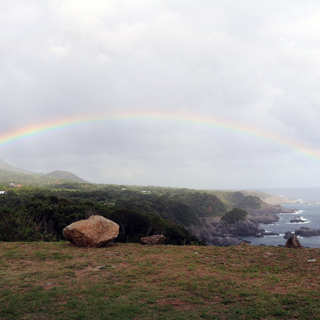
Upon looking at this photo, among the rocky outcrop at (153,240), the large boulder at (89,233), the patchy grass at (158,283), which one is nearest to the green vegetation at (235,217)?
the rocky outcrop at (153,240)

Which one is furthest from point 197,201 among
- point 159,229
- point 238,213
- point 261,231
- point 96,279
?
point 96,279

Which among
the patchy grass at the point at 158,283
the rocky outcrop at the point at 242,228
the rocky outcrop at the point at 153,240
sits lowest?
the rocky outcrop at the point at 242,228

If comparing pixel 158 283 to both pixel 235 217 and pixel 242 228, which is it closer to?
pixel 242 228

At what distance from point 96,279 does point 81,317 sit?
3792 millimetres

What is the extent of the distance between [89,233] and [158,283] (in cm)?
890

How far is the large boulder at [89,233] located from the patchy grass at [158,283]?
0.89 meters

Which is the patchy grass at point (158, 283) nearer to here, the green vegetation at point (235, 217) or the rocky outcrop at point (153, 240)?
the rocky outcrop at point (153, 240)

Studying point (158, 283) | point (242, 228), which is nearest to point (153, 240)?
point (158, 283)

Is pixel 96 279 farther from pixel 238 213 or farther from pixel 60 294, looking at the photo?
pixel 238 213

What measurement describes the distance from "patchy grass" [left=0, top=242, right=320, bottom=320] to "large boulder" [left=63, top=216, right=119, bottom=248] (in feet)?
2.92

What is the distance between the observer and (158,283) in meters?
11.0

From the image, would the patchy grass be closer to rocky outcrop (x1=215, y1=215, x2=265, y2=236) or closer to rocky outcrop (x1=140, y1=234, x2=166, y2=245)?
rocky outcrop (x1=140, y1=234, x2=166, y2=245)

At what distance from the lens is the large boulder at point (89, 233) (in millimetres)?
18078

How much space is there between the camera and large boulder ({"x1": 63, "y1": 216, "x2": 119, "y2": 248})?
1808cm
